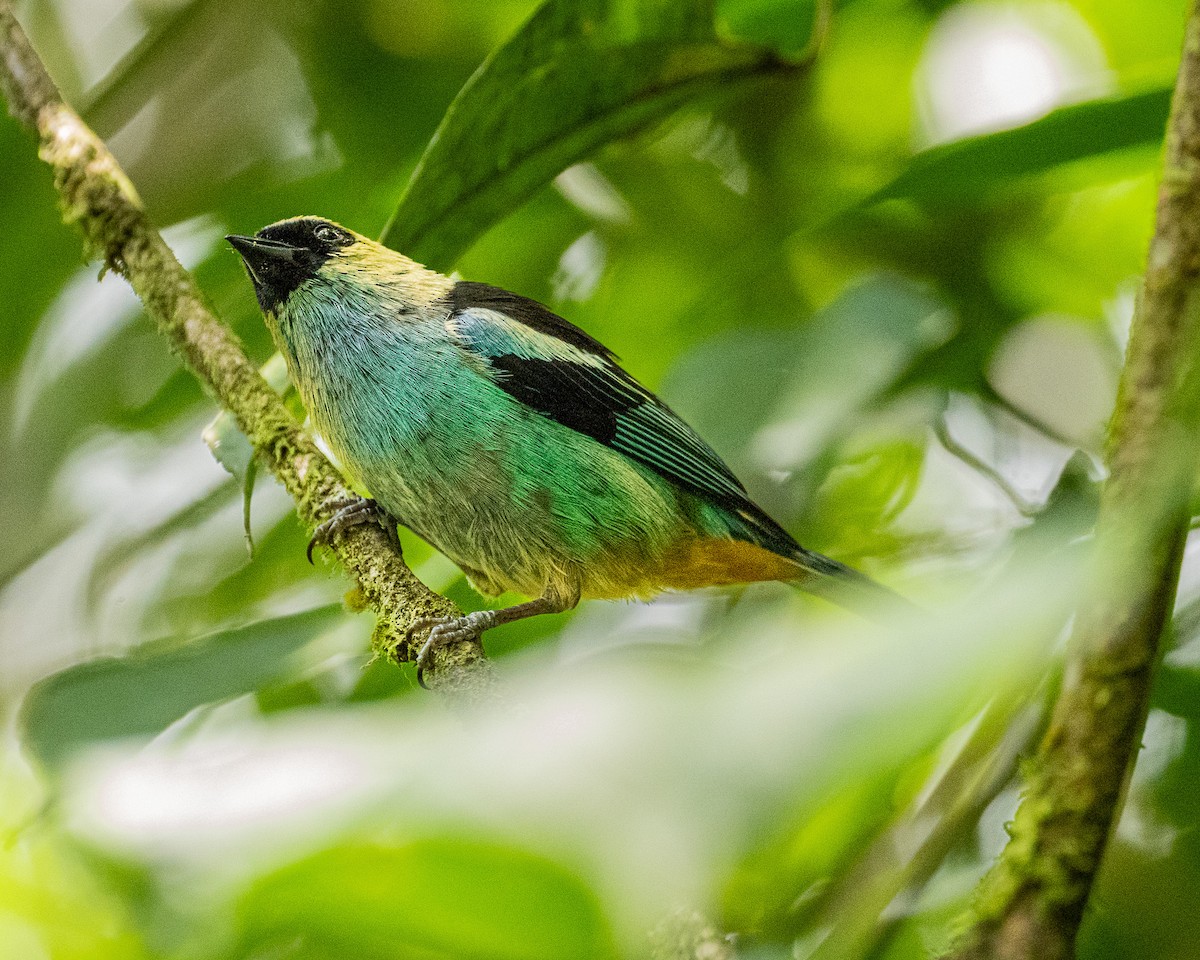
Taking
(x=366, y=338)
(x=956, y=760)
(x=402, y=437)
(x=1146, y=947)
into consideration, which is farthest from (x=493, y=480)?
(x=1146, y=947)

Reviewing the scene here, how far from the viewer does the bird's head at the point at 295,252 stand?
3088 mm

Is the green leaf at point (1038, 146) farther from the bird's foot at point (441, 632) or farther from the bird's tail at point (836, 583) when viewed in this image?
the bird's foot at point (441, 632)

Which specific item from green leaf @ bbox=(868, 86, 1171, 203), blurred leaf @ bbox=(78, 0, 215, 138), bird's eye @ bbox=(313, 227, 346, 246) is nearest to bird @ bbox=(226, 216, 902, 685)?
bird's eye @ bbox=(313, 227, 346, 246)

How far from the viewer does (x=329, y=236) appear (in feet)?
10.2

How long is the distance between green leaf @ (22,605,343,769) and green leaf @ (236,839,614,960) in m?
1.15

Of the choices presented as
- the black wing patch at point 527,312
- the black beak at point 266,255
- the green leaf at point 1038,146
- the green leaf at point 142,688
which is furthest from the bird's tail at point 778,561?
the black beak at point 266,255

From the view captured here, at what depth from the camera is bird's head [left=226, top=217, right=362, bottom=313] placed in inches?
122

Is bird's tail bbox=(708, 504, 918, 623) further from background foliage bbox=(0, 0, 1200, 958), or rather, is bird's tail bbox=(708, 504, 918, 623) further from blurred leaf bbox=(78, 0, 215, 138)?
blurred leaf bbox=(78, 0, 215, 138)

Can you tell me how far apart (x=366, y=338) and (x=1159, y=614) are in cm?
225

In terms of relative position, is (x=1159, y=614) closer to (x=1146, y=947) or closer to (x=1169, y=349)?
(x=1169, y=349)

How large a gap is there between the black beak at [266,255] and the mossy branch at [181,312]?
0.74 feet

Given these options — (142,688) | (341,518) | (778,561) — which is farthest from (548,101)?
(142,688)

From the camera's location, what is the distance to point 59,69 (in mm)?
4168

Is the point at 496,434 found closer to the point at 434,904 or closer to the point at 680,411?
the point at 680,411
